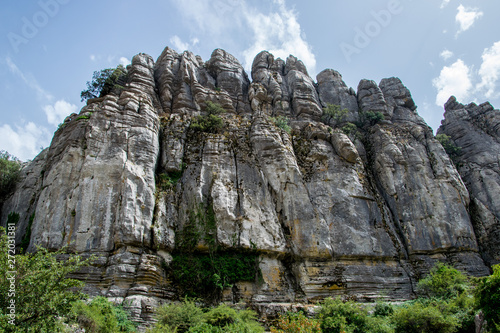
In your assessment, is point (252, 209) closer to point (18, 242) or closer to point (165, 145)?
point (165, 145)

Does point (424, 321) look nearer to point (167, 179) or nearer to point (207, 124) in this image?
point (167, 179)

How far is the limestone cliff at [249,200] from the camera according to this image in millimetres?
22344

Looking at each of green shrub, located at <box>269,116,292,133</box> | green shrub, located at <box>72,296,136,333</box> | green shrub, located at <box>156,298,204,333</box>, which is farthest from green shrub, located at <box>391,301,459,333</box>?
green shrub, located at <box>269,116,292,133</box>

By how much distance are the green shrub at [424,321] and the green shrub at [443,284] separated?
4.64 meters

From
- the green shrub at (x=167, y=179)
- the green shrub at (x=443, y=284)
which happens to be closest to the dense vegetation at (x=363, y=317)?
the green shrub at (x=443, y=284)

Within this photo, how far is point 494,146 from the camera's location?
37906 mm

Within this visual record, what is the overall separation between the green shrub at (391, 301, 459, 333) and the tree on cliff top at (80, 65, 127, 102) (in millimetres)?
31953

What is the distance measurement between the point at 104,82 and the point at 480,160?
1596 inches

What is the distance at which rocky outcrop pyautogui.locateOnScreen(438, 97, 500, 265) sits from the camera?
30531 millimetres

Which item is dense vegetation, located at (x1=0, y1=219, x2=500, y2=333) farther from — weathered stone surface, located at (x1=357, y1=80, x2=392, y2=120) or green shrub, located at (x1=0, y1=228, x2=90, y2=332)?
weathered stone surface, located at (x1=357, y1=80, x2=392, y2=120)

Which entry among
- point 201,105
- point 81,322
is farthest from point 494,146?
point 81,322

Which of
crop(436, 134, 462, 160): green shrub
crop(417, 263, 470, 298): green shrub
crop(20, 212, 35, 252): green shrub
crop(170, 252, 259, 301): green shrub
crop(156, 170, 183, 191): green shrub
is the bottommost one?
crop(417, 263, 470, 298): green shrub

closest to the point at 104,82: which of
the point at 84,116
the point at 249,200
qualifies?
the point at 84,116

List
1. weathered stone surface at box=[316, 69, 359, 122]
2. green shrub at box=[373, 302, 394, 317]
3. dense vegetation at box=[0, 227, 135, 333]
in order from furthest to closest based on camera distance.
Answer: weathered stone surface at box=[316, 69, 359, 122]
green shrub at box=[373, 302, 394, 317]
dense vegetation at box=[0, 227, 135, 333]
